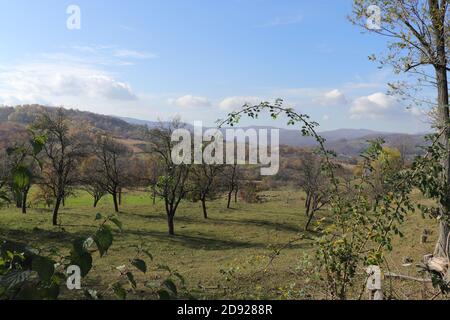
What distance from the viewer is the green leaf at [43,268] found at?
5.67 feet

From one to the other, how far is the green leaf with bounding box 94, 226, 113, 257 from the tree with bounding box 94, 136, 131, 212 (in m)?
40.8

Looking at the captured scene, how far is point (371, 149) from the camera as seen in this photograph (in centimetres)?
433

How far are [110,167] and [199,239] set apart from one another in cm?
1829

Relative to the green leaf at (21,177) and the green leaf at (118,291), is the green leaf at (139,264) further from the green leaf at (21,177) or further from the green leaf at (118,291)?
the green leaf at (21,177)

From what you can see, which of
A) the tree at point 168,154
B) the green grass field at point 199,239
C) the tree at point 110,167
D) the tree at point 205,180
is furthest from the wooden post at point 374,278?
the tree at point 110,167

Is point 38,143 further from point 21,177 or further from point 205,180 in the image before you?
point 205,180

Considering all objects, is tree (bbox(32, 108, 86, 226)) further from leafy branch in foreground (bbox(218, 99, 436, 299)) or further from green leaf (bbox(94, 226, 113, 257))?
green leaf (bbox(94, 226, 113, 257))

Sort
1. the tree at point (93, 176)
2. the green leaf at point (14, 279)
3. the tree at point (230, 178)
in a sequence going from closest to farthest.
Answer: the green leaf at point (14, 279) → the tree at point (93, 176) → the tree at point (230, 178)

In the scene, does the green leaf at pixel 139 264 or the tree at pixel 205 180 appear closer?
the green leaf at pixel 139 264

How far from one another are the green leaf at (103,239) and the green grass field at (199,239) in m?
11.1

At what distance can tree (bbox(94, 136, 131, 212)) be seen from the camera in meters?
42.7

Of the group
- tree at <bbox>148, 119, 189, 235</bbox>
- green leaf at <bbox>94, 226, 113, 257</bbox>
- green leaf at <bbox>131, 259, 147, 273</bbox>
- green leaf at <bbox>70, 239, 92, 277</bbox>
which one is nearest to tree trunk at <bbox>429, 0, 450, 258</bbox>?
green leaf at <bbox>131, 259, 147, 273</bbox>
